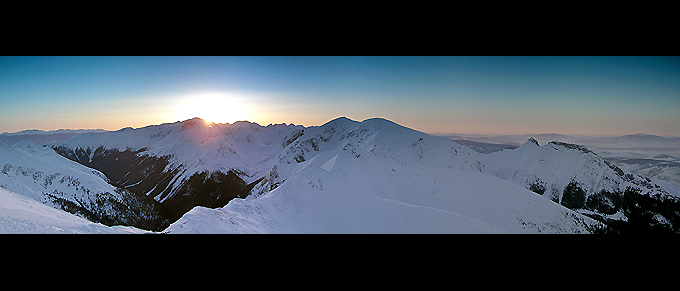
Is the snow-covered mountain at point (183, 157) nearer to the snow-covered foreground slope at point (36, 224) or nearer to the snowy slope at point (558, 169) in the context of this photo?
the snow-covered foreground slope at point (36, 224)

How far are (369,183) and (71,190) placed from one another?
202 feet

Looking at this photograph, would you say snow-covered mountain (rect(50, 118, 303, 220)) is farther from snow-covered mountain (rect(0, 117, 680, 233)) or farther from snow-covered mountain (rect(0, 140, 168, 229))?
snow-covered mountain (rect(0, 140, 168, 229))

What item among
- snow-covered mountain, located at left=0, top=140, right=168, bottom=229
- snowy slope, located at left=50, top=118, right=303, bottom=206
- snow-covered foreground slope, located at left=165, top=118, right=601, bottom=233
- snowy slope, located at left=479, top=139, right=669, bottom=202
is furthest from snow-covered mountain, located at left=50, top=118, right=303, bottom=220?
snowy slope, located at left=479, top=139, right=669, bottom=202

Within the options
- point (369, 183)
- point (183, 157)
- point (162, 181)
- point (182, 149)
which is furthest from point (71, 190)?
point (182, 149)

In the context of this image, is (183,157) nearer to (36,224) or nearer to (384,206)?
(384,206)

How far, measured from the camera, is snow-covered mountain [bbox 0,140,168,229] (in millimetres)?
44406

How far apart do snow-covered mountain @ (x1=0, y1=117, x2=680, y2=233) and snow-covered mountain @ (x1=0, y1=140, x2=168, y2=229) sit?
2.22m

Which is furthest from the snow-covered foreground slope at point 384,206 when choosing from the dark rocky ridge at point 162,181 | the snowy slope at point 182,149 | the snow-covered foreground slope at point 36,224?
the snowy slope at point 182,149

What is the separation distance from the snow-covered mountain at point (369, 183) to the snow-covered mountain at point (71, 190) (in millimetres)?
2224

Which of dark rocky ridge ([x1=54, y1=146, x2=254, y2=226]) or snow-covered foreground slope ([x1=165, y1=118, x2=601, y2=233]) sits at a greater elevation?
snow-covered foreground slope ([x1=165, y1=118, x2=601, y2=233])

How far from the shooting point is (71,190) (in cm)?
4950

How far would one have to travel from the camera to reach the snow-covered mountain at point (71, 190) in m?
44.4

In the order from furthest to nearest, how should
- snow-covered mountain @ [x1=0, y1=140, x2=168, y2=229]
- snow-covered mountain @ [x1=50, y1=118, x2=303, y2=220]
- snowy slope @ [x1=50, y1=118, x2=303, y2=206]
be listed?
snowy slope @ [x1=50, y1=118, x2=303, y2=206] → snow-covered mountain @ [x1=50, y1=118, x2=303, y2=220] → snow-covered mountain @ [x1=0, y1=140, x2=168, y2=229]
